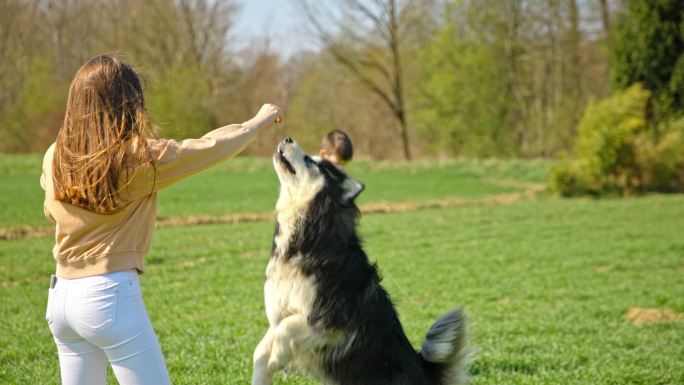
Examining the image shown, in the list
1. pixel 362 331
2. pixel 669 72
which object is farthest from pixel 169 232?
pixel 669 72

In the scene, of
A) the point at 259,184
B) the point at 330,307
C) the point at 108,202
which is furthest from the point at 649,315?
the point at 259,184

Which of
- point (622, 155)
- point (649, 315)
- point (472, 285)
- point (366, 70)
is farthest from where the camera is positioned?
point (366, 70)

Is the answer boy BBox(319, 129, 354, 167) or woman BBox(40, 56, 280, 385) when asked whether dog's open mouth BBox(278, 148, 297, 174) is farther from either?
boy BBox(319, 129, 354, 167)

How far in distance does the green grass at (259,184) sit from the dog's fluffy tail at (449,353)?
48.9ft

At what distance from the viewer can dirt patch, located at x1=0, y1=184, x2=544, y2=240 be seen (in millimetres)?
15363

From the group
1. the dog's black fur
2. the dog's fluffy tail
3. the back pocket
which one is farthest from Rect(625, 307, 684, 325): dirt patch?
the back pocket

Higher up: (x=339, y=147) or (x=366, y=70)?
(x=366, y=70)

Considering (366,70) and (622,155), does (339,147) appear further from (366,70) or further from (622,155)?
(366,70)

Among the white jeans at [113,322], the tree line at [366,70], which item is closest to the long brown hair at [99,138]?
the white jeans at [113,322]

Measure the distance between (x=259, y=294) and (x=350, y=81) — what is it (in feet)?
126

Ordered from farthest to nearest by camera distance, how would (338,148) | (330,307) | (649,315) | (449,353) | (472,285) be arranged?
(472,285) < (649,315) < (338,148) < (449,353) < (330,307)

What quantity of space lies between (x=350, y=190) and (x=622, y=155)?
80.5 feet

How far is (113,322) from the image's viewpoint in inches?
109

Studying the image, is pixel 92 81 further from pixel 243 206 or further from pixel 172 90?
pixel 172 90
